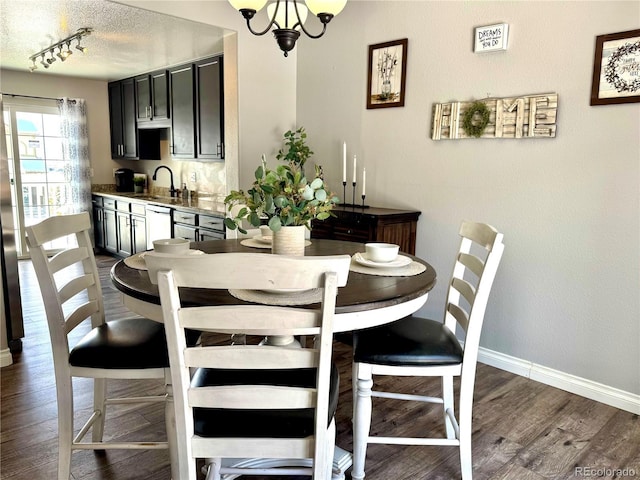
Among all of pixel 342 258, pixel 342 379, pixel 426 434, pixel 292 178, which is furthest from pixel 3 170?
pixel 426 434

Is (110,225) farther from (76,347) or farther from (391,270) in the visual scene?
(391,270)

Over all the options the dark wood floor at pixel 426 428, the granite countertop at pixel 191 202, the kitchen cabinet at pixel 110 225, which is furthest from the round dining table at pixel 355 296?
the kitchen cabinet at pixel 110 225

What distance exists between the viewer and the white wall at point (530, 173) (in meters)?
2.37

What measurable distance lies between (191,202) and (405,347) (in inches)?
149

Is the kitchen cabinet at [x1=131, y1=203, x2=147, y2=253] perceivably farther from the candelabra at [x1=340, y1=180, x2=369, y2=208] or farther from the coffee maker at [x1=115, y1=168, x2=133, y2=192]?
the candelabra at [x1=340, y1=180, x2=369, y2=208]

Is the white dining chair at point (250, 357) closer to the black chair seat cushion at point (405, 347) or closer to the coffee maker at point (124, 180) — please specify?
the black chair seat cushion at point (405, 347)

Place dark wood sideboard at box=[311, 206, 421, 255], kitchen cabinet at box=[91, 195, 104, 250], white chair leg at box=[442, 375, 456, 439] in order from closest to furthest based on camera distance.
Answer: white chair leg at box=[442, 375, 456, 439] < dark wood sideboard at box=[311, 206, 421, 255] < kitchen cabinet at box=[91, 195, 104, 250]

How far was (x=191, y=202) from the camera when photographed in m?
5.03

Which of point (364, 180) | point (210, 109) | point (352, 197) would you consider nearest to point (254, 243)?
point (364, 180)

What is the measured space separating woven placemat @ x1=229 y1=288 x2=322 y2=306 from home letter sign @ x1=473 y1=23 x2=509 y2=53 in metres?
2.02

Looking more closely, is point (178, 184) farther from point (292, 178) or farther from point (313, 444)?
point (313, 444)

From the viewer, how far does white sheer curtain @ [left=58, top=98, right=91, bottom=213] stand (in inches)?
233

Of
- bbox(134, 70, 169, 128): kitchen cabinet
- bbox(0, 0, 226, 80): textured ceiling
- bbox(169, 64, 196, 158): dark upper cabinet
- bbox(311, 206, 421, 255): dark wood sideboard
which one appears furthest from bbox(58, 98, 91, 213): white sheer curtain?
bbox(311, 206, 421, 255): dark wood sideboard

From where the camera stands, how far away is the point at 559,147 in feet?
8.29
